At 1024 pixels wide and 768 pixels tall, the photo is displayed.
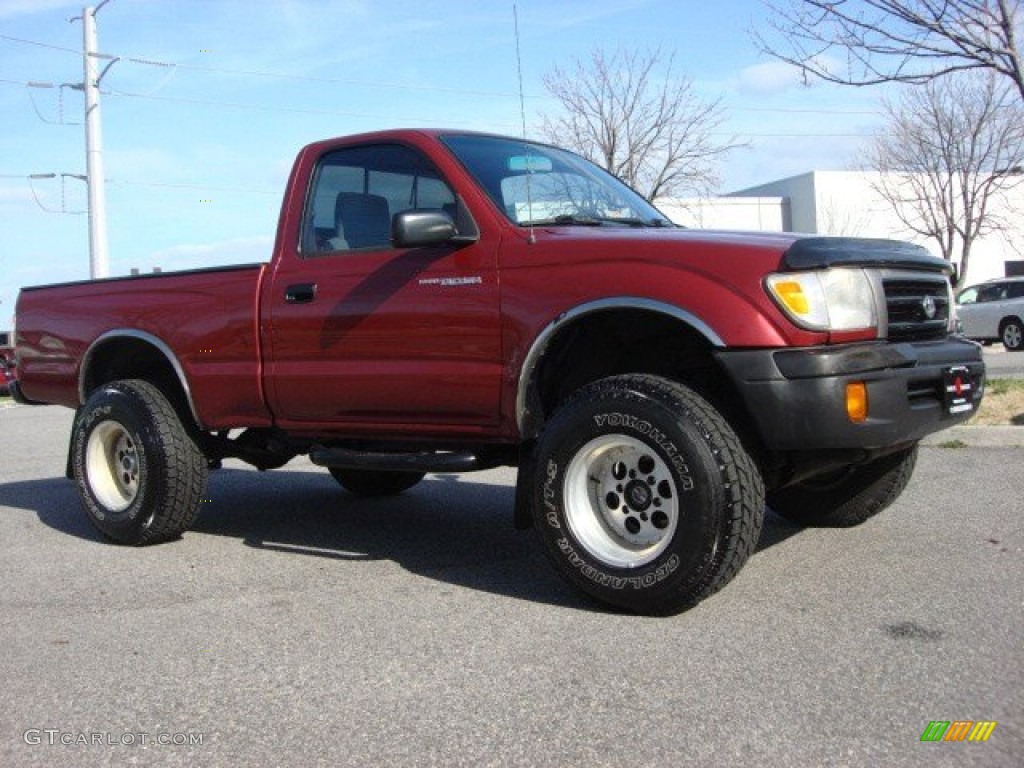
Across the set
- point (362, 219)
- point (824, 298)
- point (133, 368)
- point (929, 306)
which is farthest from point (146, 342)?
point (929, 306)

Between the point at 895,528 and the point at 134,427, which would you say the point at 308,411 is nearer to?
the point at 134,427

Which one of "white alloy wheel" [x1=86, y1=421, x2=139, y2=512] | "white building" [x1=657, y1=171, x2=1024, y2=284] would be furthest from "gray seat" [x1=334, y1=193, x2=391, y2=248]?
"white building" [x1=657, y1=171, x2=1024, y2=284]

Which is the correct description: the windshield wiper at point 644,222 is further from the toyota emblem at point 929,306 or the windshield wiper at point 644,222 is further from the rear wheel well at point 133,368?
the rear wheel well at point 133,368

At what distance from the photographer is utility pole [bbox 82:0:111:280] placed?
2281 centimetres

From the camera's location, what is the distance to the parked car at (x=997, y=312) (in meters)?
22.6

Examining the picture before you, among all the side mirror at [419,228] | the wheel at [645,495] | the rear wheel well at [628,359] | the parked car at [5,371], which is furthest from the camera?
the parked car at [5,371]

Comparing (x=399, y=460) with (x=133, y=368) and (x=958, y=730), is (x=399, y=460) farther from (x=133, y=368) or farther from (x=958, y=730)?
(x=958, y=730)

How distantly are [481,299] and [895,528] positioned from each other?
Result: 2.49m

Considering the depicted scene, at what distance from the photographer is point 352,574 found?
16.4 feet

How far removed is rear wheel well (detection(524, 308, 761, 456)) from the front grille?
69 cm

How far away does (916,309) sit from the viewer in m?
4.33

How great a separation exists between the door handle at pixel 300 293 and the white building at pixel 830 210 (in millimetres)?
32487

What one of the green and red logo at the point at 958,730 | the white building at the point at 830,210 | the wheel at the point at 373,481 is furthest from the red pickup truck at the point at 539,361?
the white building at the point at 830,210

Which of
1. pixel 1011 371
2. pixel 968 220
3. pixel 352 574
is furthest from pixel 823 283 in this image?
pixel 968 220
